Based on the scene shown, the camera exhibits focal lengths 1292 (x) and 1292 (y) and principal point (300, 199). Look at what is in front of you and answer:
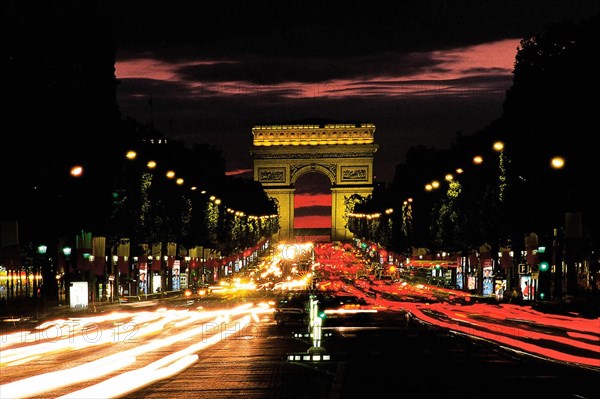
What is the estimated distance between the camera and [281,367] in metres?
28.6

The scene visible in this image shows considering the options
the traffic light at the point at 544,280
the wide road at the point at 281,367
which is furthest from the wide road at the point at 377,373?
the traffic light at the point at 544,280

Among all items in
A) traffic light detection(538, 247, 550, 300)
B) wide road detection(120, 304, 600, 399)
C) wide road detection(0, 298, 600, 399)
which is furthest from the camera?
traffic light detection(538, 247, 550, 300)

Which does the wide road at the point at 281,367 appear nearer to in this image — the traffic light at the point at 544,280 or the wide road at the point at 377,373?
the wide road at the point at 377,373

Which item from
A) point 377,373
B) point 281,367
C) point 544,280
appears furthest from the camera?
point 544,280

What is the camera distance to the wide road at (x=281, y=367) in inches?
896

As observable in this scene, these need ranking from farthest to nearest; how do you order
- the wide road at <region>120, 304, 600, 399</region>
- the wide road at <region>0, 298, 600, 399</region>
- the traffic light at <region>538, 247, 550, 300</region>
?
the traffic light at <region>538, 247, 550, 300</region>, the wide road at <region>0, 298, 600, 399</region>, the wide road at <region>120, 304, 600, 399</region>

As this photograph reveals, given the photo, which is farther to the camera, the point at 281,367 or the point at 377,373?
the point at 281,367

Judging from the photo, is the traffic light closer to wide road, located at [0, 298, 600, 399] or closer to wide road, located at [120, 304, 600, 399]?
wide road, located at [0, 298, 600, 399]

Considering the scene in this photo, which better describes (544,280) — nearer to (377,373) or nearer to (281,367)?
(281,367)

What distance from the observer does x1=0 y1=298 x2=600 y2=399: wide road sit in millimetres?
22766

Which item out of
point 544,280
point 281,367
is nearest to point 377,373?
point 281,367

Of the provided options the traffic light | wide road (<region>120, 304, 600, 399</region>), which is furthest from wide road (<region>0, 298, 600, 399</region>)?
the traffic light

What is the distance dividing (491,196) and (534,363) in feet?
197

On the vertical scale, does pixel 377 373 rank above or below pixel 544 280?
below
